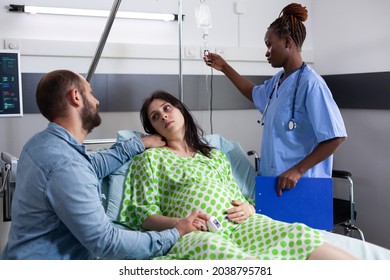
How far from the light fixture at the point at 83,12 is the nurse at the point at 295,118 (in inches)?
36.8

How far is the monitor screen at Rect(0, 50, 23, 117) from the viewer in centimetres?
226

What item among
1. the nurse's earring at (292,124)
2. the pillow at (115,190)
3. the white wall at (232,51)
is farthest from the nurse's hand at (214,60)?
the pillow at (115,190)

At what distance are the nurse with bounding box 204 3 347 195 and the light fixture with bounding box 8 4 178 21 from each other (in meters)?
0.93

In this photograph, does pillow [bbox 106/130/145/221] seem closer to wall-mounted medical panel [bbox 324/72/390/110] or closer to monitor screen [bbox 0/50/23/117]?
monitor screen [bbox 0/50/23/117]

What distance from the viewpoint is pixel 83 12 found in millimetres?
2775

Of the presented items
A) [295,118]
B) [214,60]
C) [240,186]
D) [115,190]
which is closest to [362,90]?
[214,60]

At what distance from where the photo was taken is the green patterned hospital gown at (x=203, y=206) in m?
1.58

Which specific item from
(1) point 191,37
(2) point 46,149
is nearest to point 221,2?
(1) point 191,37

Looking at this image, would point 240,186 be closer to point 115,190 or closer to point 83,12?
point 115,190

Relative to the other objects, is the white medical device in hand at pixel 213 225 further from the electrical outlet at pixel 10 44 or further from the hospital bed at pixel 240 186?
the electrical outlet at pixel 10 44

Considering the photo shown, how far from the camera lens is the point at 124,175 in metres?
2.09

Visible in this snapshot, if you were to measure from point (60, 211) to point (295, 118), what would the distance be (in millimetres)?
1146
